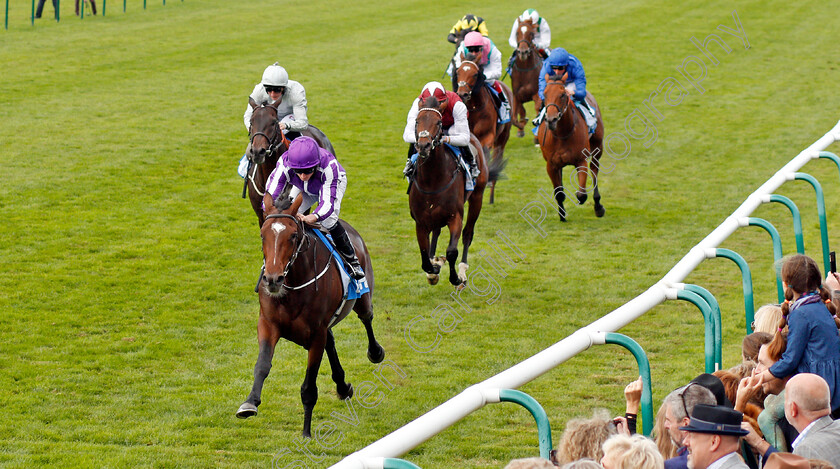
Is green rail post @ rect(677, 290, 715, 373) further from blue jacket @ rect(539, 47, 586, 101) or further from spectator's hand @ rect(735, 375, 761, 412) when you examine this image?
blue jacket @ rect(539, 47, 586, 101)

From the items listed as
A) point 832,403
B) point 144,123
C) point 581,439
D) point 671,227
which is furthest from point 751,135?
point 581,439

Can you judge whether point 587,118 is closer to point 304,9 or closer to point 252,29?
point 252,29

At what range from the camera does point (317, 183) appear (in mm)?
6926

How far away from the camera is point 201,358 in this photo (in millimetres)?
8156

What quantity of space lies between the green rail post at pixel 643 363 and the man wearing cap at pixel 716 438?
39 centimetres

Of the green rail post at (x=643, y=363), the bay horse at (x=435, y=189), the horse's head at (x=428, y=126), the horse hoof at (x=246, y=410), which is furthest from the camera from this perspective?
the bay horse at (x=435, y=189)

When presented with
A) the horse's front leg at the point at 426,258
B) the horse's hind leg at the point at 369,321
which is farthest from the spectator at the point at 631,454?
the horse's front leg at the point at 426,258

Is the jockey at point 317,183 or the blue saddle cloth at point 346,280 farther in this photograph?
the blue saddle cloth at point 346,280

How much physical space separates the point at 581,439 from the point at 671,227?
9.90 meters

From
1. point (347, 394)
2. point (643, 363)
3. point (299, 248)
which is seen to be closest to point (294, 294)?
point (299, 248)

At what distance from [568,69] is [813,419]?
908cm

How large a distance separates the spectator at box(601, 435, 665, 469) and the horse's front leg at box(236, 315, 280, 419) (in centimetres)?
340

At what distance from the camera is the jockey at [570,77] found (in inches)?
474

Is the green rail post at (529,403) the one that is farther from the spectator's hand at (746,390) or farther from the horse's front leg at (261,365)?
the horse's front leg at (261,365)
